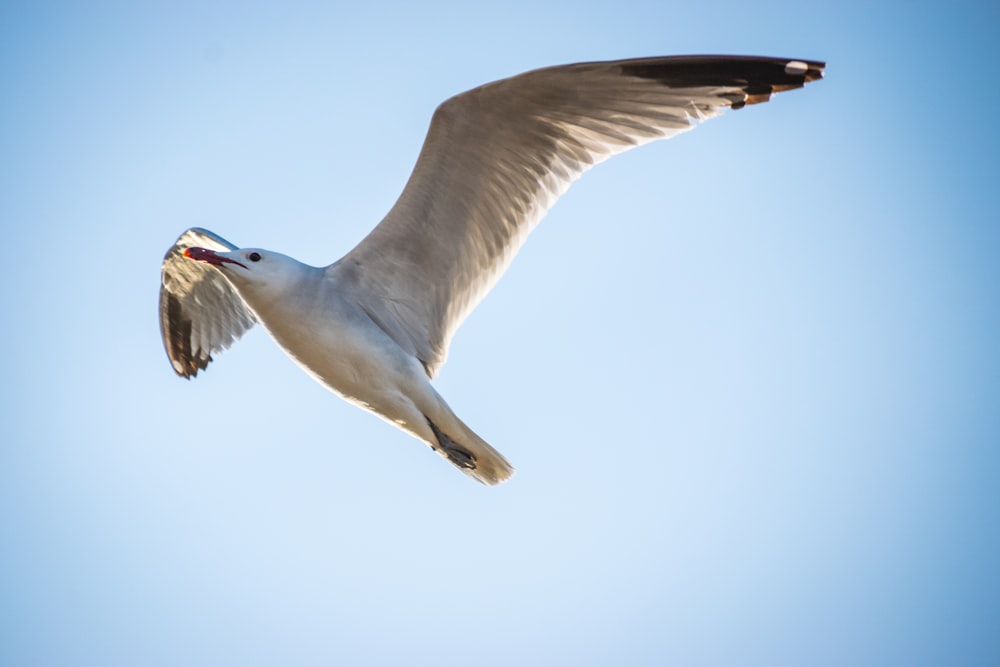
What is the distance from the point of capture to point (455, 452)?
5.91 meters

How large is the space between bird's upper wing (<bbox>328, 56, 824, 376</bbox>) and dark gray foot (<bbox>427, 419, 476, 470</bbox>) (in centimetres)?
42

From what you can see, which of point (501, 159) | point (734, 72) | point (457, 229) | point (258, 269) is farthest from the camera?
point (457, 229)

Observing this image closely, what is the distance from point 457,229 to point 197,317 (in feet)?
7.96

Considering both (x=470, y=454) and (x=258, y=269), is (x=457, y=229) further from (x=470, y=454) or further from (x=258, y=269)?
(x=470, y=454)

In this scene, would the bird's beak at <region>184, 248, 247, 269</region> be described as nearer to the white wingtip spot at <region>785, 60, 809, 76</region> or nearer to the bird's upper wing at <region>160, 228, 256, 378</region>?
the bird's upper wing at <region>160, 228, 256, 378</region>

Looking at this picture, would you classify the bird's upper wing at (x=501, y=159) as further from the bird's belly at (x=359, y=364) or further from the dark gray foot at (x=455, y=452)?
the dark gray foot at (x=455, y=452)

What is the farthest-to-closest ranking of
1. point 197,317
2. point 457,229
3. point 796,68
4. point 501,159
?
1. point 197,317
2. point 457,229
3. point 501,159
4. point 796,68

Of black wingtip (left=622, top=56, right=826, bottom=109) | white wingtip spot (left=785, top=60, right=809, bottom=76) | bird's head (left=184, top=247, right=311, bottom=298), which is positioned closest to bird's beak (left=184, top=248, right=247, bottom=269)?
bird's head (left=184, top=247, right=311, bottom=298)

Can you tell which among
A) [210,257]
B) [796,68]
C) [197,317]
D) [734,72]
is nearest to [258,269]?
[210,257]

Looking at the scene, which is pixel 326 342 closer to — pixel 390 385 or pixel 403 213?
pixel 390 385

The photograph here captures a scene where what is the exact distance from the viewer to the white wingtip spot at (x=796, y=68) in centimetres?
500

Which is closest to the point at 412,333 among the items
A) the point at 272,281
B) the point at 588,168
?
the point at 272,281

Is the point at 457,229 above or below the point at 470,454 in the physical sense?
above

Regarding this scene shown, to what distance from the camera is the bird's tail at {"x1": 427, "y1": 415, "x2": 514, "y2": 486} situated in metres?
5.79
